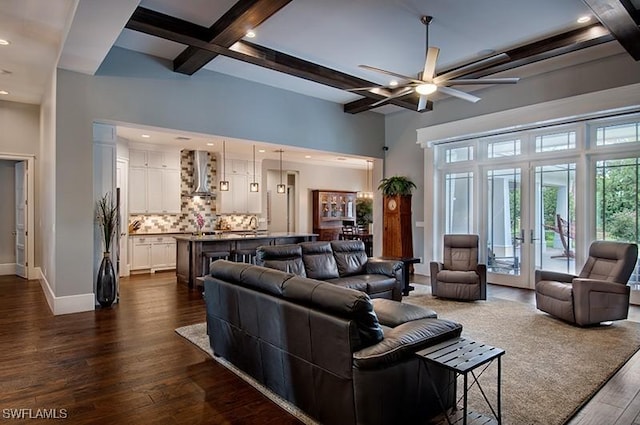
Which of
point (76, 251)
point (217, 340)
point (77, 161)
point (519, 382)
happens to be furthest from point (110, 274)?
point (519, 382)

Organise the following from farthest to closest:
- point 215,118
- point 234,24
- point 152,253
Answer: point 152,253
point 215,118
point 234,24

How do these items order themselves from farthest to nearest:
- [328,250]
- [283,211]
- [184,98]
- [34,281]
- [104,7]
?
[283,211], [34,281], [184,98], [328,250], [104,7]

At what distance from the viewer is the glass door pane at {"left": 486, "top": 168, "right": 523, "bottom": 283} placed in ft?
22.7

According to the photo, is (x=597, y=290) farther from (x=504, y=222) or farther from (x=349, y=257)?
(x=349, y=257)

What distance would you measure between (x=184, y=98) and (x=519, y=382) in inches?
218

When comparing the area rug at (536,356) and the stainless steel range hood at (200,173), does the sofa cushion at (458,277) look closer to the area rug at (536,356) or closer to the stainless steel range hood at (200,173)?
the area rug at (536,356)

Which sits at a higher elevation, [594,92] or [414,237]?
[594,92]

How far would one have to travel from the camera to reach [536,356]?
3584mm

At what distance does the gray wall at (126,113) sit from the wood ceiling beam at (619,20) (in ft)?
15.3

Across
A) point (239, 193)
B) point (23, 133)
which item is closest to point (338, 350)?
point (23, 133)

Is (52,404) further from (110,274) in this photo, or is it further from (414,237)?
(414,237)

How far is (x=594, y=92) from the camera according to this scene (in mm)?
5566

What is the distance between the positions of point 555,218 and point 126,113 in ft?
22.6

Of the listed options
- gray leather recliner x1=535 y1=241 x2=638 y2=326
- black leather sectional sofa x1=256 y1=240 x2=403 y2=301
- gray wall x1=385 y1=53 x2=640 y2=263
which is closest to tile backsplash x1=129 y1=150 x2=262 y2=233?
gray wall x1=385 y1=53 x2=640 y2=263
